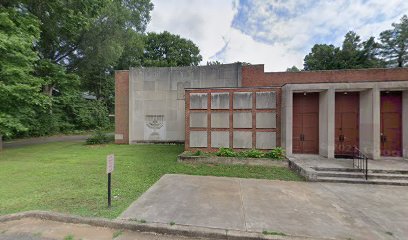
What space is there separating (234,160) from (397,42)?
1850 inches

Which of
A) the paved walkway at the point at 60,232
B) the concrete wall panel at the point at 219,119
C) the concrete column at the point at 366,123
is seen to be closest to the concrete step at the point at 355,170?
the concrete column at the point at 366,123

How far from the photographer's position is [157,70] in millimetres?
15945

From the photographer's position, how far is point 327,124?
9.73 m

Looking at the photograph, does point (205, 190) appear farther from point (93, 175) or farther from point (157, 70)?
point (157, 70)

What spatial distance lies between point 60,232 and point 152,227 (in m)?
1.79

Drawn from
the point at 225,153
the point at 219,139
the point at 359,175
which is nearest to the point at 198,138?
the point at 219,139

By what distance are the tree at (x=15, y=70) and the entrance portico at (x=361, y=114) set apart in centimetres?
1463

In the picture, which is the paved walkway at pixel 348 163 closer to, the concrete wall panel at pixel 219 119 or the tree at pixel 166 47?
the concrete wall panel at pixel 219 119

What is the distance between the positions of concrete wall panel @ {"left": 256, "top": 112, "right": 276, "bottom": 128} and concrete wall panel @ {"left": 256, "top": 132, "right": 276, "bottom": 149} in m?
0.42

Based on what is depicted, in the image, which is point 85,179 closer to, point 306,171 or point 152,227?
point 152,227

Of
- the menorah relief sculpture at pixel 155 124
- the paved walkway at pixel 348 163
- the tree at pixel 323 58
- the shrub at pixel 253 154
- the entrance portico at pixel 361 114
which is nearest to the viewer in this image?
the paved walkway at pixel 348 163

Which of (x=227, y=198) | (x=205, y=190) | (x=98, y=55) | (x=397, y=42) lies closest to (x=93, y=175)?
(x=205, y=190)

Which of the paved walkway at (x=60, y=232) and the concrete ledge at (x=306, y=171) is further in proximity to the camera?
the concrete ledge at (x=306, y=171)

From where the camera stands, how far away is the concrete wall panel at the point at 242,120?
10.5 m
